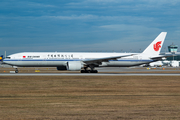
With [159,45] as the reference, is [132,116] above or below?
below

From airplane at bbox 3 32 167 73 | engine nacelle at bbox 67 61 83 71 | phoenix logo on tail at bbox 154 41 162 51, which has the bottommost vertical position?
engine nacelle at bbox 67 61 83 71

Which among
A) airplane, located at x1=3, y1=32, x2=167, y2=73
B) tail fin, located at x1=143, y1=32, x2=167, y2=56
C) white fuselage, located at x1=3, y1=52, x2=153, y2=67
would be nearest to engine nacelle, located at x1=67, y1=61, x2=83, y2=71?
airplane, located at x1=3, y1=32, x2=167, y2=73

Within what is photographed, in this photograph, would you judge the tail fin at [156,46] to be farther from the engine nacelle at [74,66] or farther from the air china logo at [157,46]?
the engine nacelle at [74,66]

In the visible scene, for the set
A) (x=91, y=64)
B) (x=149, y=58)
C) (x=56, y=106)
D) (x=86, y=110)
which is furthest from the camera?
(x=149, y=58)

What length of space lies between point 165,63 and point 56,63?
97119 mm

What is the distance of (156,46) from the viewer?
49.4 meters

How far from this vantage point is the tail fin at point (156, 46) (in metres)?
49.2

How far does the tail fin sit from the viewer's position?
161 ft

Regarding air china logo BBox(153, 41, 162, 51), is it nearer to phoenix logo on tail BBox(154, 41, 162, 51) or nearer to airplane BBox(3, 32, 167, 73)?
phoenix logo on tail BBox(154, 41, 162, 51)

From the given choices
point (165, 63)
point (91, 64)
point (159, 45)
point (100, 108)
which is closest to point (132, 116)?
point (100, 108)

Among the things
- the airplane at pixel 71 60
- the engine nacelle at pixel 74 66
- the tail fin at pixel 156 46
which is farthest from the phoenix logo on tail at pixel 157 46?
the engine nacelle at pixel 74 66

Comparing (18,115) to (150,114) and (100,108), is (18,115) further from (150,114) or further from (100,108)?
(150,114)

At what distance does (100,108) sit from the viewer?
1152 cm

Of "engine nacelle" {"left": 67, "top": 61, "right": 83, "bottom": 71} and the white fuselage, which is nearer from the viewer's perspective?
"engine nacelle" {"left": 67, "top": 61, "right": 83, "bottom": 71}
